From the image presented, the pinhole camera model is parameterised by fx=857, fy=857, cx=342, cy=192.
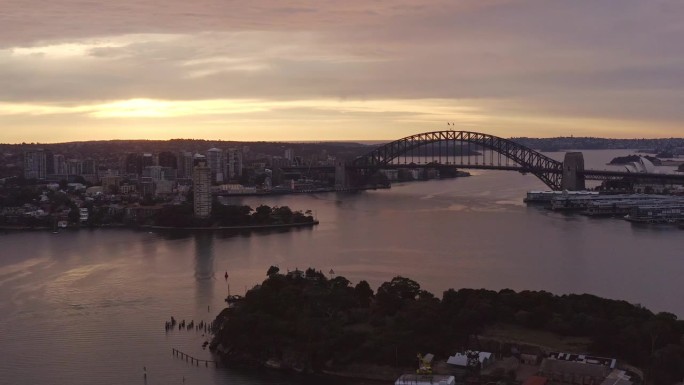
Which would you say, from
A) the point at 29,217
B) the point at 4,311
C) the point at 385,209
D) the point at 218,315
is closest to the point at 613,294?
the point at 218,315

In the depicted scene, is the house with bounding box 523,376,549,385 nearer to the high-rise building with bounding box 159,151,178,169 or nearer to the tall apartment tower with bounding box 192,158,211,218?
the tall apartment tower with bounding box 192,158,211,218

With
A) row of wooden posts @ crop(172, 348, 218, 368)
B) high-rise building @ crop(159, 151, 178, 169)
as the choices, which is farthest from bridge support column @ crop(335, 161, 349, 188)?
row of wooden posts @ crop(172, 348, 218, 368)

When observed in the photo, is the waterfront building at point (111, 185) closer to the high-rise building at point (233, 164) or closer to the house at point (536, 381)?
the high-rise building at point (233, 164)

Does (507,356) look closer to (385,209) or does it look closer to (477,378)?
(477,378)

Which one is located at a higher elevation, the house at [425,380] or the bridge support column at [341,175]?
the bridge support column at [341,175]

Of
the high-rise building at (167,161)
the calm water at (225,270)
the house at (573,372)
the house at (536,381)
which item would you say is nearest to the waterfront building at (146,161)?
the high-rise building at (167,161)

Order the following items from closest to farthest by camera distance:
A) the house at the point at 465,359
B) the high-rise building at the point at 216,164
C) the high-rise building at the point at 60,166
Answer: the house at the point at 465,359
the high-rise building at the point at 216,164
the high-rise building at the point at 60,166

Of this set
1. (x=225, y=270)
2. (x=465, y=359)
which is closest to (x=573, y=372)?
(x=465, y=359)
